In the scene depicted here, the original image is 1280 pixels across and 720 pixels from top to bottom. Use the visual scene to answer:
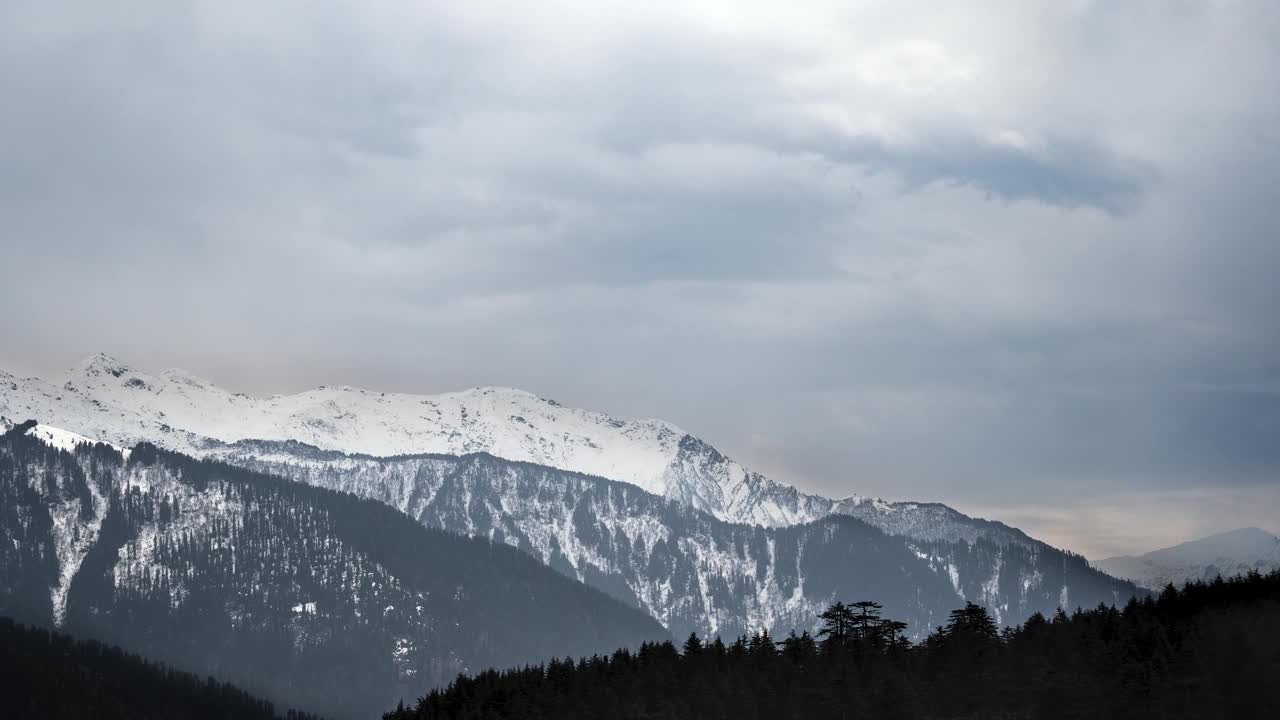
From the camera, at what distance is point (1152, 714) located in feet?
529

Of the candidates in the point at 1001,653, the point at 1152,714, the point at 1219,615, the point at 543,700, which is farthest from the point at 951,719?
the point at 543,700

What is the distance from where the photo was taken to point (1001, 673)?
167875 millimetres

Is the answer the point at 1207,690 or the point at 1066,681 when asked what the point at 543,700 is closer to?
the point at 1066,681

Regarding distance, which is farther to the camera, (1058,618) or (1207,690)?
(1058,618)

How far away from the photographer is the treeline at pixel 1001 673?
164m

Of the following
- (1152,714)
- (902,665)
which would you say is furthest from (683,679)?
(1152,714)

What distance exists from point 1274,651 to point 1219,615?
9874mm

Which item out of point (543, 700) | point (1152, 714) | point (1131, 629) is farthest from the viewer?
point (543, 700)

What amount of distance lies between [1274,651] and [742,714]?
5645 centimetres

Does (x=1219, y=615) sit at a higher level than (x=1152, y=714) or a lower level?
higher

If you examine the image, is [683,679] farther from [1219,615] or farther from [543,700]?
[1219,615]

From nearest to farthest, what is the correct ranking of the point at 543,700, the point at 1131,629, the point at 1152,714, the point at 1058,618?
the point at 1152,714
the point at 1131,629
the point at 1058,618
the point at 543,700

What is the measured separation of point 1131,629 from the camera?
17212 cm

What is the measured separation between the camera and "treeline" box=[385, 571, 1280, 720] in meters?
164
